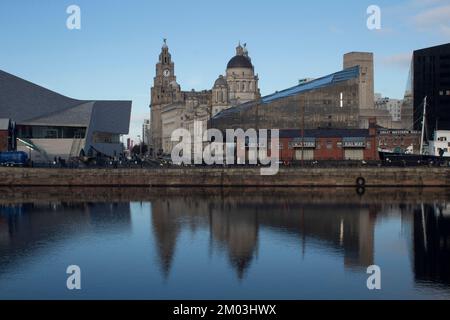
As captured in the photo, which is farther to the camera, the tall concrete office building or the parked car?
the tall concrete office building

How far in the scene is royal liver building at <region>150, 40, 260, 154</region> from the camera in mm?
150375

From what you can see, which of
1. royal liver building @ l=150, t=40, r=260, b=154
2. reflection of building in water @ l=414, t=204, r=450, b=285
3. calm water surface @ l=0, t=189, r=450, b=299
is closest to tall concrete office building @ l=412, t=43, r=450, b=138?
royal liver building @ l=150, t=40, r=260, b=154

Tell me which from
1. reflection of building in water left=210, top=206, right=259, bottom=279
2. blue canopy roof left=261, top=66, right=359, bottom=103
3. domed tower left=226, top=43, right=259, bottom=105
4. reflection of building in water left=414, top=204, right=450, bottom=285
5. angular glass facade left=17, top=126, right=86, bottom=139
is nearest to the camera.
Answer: reflection of building in water left=414, top=204, right=450, bottom=285

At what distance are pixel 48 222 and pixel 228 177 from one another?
25.6 meters

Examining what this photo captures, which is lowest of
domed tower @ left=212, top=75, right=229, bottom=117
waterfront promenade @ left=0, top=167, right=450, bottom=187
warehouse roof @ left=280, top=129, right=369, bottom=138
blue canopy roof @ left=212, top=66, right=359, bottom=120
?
waterfront promenade @ left=0, top=167, right=450, bottom=187

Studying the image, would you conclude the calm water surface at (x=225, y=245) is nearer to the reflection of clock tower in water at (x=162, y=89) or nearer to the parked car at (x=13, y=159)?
the parked car at (x=13, y=159)

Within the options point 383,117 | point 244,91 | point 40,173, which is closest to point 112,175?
point 40,173

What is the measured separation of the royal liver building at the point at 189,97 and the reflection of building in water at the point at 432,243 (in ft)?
288

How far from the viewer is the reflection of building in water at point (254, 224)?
36.9m

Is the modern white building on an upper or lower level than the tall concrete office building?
lower

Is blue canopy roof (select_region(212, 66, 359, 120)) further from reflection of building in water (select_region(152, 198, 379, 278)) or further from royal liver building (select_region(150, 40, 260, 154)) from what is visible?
royal liver building (select_region(150, 40, 260, 154))

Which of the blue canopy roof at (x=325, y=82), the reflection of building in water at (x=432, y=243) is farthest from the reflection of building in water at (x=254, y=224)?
the blue canopy roof at (x=325, y=82)
